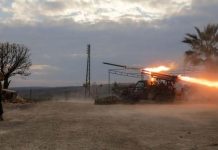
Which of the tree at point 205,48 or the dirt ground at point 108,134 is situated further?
the tree at point 205,48

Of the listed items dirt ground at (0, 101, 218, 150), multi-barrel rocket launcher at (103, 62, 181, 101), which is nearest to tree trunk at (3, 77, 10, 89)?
multi-barrel rocket launcher at (103, 62, 181, 101)

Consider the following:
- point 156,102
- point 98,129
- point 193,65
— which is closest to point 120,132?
point 98,129

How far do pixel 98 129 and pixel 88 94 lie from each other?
1721 inches

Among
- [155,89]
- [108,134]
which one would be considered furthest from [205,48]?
[108,134]

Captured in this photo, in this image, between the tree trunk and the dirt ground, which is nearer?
the dirt ground

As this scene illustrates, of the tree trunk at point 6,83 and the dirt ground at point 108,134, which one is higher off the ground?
the tree trunk at point 6,83

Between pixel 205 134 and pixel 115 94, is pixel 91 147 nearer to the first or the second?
pixel 205 134

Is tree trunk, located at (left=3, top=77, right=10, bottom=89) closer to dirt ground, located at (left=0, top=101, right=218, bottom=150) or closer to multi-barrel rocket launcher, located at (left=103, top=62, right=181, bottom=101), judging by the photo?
multi-barrel rocket launcher, located at (left=103, top=62, right=181, bottom=101)

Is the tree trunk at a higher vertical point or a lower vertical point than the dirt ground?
higher

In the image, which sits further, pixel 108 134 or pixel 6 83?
pixel 6 83

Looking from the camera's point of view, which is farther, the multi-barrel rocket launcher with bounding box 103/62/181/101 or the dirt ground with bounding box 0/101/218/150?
the multi-barrel rocket launcher with bounding box 103/62/181/101

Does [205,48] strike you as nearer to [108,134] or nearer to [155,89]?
[155,89]

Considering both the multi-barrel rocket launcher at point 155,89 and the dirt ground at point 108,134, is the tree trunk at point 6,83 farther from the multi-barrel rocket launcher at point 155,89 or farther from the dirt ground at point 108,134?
the dirt ground at point 108,134

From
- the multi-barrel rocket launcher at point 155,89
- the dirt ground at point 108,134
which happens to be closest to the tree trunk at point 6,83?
the multi-barrel rocket launcher at point 155,89
